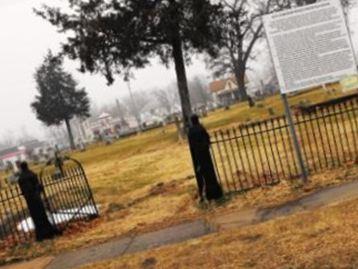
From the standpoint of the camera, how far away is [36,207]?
35.3 feet

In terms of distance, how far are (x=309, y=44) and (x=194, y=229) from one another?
394cm

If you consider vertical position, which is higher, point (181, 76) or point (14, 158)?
point (181, 76)

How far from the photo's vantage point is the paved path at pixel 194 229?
8484 millimetres

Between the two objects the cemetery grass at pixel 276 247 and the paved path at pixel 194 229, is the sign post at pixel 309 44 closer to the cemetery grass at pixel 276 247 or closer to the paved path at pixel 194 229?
the paved path at pixel 194 229

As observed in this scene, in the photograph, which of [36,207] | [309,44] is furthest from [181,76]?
[309,44]

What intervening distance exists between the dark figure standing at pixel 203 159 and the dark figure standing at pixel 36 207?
9.89 ft

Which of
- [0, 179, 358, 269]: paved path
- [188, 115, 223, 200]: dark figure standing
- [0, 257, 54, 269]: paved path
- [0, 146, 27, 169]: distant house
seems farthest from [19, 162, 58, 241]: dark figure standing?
[0, 146, 27, 169]: distant house

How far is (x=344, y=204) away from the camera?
811 centimetres

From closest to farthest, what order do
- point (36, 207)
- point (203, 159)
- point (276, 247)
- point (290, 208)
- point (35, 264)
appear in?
point (276, 247), point (290, 208), point (35, 264), point (203, 159), point (36, 207)

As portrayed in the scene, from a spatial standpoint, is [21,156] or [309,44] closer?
[309,44]

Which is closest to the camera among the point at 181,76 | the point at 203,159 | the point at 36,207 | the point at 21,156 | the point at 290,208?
the point at 290,208

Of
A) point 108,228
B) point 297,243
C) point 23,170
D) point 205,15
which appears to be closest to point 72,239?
point 108,228

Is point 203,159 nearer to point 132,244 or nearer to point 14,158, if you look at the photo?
point 132,244

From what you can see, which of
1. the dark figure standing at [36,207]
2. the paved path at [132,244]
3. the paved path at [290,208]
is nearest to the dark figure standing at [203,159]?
the paved path at [290,208]
